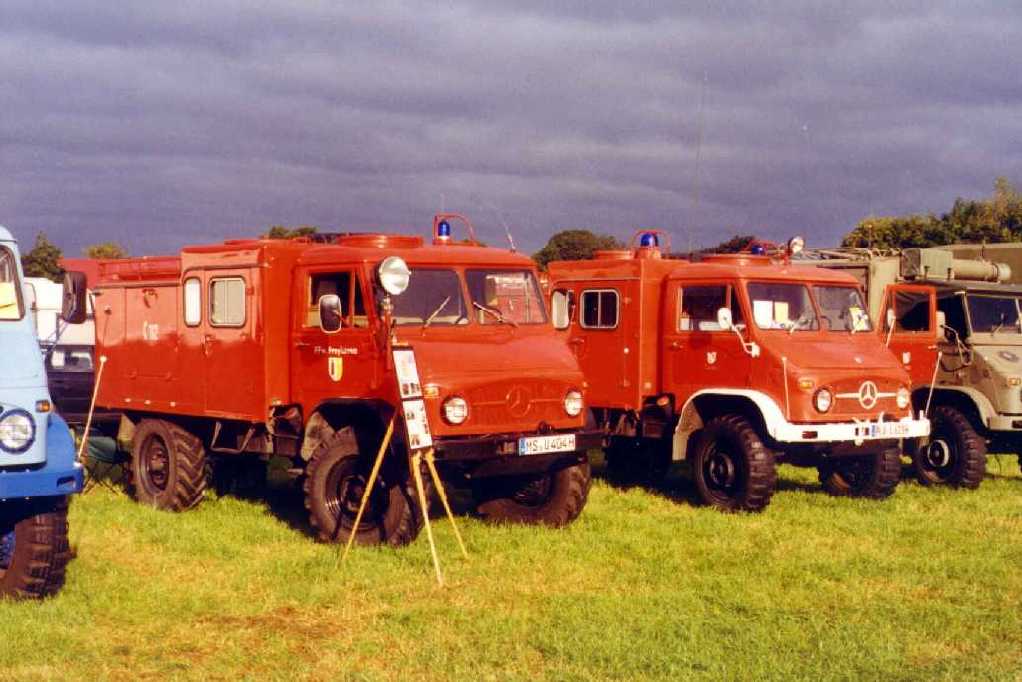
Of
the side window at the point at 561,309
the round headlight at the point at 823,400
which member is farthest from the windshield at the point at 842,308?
the side window at the point at 561,309

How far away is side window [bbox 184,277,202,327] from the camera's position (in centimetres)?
1134

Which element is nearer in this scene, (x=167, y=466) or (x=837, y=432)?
(x=837, y=432)

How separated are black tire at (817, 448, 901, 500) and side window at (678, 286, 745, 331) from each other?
5.87 ft

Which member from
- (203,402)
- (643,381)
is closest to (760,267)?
(643,381)

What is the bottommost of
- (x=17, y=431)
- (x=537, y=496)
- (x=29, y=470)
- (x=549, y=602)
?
(x=549, y=602)

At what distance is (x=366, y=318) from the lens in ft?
32.1

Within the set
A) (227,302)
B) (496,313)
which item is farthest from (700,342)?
(227,302)

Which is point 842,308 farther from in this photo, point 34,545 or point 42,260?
point 42,260

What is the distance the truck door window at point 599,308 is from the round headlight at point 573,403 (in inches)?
128

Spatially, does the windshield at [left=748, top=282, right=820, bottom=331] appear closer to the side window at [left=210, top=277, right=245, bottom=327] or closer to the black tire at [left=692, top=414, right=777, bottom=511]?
the black tire at [left=692, top=414, right=777, bottom=511]

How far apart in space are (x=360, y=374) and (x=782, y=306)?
472cm

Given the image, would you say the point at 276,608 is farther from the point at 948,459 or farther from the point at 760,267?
the point at 948,459

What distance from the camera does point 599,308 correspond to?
522 inches

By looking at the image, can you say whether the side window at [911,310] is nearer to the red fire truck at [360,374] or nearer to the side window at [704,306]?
the side window at [704,306]
